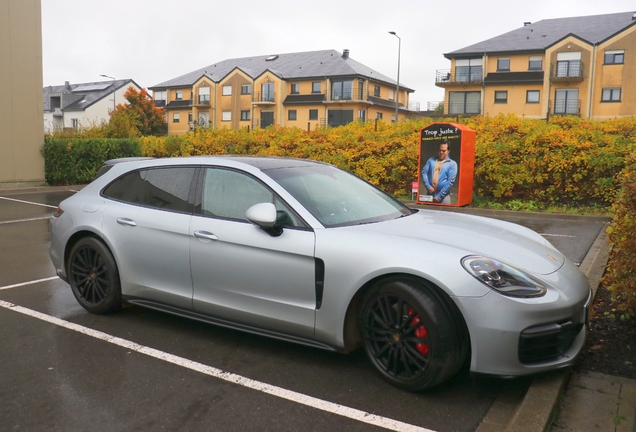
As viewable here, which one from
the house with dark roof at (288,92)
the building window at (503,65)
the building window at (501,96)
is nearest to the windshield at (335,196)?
the building window at (501,96)

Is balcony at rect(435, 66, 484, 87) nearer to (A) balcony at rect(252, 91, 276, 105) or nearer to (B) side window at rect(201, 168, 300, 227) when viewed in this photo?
(A) balcony at rect(252, 91, 276, 105)

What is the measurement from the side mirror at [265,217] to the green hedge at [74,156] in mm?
18842

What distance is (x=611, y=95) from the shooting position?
155 feet

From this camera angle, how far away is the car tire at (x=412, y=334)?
342cm

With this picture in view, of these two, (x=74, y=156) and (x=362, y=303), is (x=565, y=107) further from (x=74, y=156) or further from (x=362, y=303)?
(x=362, y=303)

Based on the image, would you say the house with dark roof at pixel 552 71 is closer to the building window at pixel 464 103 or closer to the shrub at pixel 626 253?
the building window at pixel 464 103

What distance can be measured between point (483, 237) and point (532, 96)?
166 ft

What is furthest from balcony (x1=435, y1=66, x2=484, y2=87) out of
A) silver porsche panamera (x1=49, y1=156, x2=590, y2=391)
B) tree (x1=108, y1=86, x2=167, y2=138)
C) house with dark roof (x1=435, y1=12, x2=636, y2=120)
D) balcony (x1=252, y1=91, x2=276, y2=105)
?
silver porsche panamera (x1=49, y1=156, x2=590, y2=391)

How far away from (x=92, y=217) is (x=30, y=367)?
1.57 meters

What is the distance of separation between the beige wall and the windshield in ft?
56.9

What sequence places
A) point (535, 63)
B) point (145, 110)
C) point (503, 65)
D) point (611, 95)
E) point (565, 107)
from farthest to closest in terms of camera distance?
1. point (145, 110)
2. point (503, 65)
3. point (535, 63)
4. point (565, 107)
5. point (611, 95)

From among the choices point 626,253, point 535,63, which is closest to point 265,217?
point 626,253

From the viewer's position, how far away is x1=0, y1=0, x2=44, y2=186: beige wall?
18641mm

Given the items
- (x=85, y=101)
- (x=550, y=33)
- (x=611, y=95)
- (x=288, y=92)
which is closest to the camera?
(x=611, y=95)
